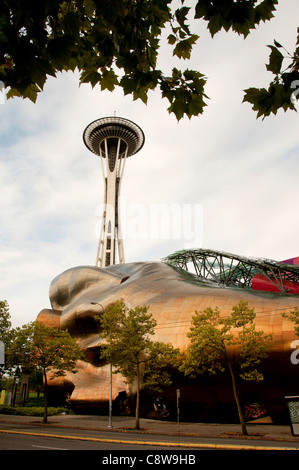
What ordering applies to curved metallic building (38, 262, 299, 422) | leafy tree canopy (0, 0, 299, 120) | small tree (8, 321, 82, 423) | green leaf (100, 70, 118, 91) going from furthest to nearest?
small tree (8, 321, 82, 423) < curved metallic building (38, 262, 299, 422) < green leaf (100, 70, 118, 91) < leafy tree canopy (0, 0, 299, 120)

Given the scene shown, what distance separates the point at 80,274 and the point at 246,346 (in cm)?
2088

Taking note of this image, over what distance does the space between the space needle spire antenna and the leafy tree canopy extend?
2682 inches

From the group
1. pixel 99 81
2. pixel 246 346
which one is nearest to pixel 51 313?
pixel 246 346

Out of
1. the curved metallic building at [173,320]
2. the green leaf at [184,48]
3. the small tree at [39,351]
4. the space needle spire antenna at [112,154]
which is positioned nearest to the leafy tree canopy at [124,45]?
the green leaf at [184,48]

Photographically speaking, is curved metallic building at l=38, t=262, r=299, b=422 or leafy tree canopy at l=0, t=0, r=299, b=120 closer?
leafy tree canopy at l=0, t=0, r=299, b=120

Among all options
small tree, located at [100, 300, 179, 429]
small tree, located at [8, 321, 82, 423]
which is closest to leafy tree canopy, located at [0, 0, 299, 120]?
small tree, located at [100, 300, 179, 429]

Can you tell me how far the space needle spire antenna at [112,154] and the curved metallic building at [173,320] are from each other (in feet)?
123

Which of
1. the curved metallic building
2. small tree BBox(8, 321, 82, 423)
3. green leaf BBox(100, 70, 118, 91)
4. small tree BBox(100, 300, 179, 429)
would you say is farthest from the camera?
small tree BBox(8, 321, 82, 423)

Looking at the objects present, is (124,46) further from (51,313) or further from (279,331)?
(51,313)

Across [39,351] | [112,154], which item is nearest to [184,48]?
[39,351]

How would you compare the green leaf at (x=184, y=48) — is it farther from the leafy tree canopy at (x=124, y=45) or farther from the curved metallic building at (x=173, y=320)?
the curved metallic building at (x=173, y=320)

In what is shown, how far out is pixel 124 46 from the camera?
3789mm

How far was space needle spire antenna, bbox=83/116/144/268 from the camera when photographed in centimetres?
7531

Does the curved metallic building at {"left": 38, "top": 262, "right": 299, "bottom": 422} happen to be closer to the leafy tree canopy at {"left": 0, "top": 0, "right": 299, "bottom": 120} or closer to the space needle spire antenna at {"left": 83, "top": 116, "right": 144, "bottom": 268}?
the leafy tree canopy at {"left": 0, "top": 0, "right": 299, "bottom": 120}
